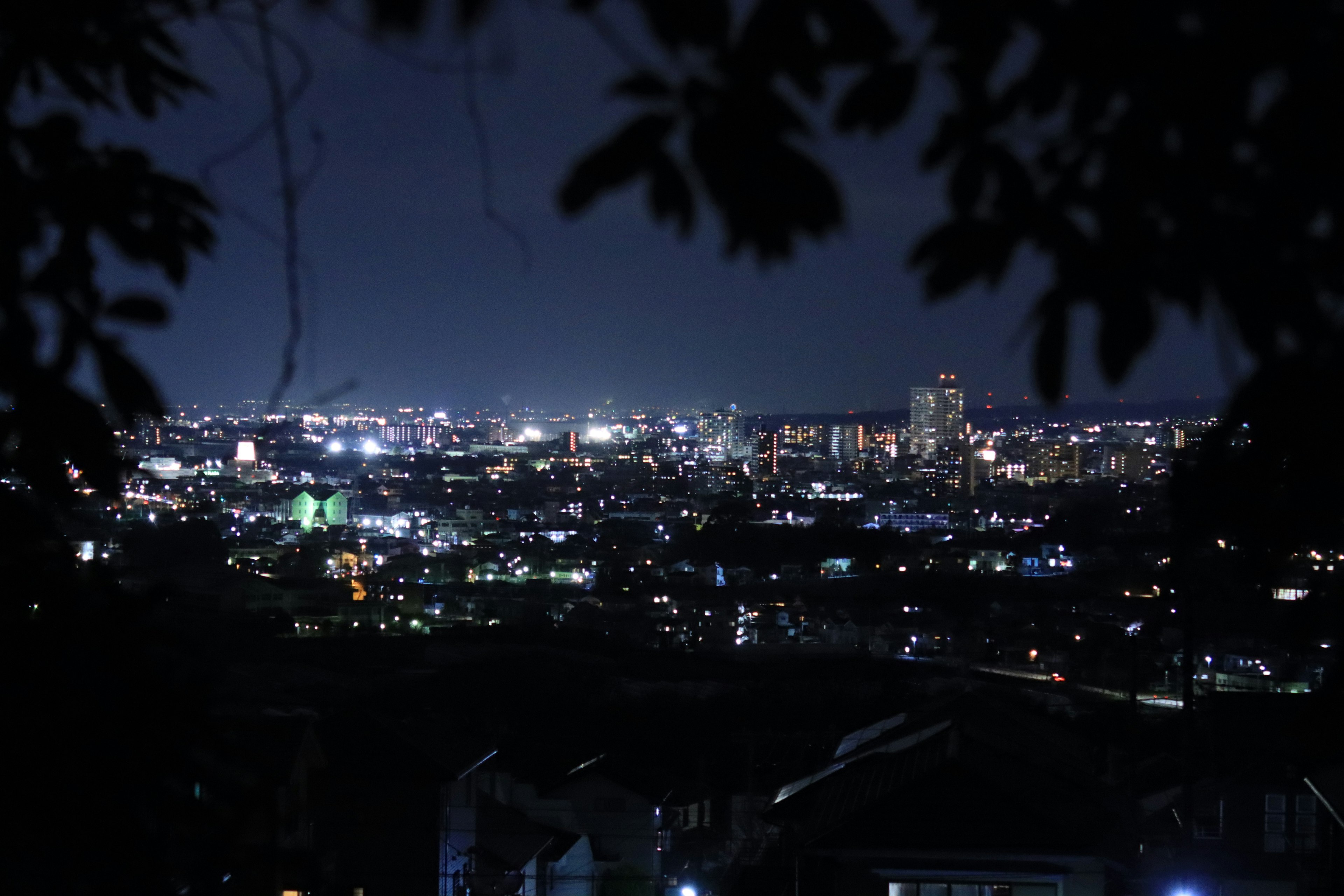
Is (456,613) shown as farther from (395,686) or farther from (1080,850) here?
(1080,850)

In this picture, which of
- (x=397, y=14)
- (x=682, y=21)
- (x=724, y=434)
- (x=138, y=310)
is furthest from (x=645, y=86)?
(x=724, y=434)

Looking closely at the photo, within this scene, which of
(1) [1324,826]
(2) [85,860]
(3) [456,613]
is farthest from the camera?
(3) [456,613]

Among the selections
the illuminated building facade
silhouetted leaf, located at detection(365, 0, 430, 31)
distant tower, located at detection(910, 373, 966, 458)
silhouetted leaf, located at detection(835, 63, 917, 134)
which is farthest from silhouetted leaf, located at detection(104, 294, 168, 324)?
distant tower, located at detection(910, 373, 966, 458)

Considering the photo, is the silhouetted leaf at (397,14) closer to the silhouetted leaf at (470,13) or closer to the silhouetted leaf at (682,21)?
the silhouetted leaf at (470,13)

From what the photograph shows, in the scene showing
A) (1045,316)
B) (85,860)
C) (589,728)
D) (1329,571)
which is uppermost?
(1045,316)

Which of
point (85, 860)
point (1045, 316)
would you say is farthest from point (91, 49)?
point (1045, 316)

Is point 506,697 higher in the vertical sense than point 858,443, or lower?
lower

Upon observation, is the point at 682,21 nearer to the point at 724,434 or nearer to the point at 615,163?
the point at 615,163

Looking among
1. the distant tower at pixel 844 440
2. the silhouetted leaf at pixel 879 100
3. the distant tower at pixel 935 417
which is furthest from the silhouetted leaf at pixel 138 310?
the distant tower at pixel 844 440
